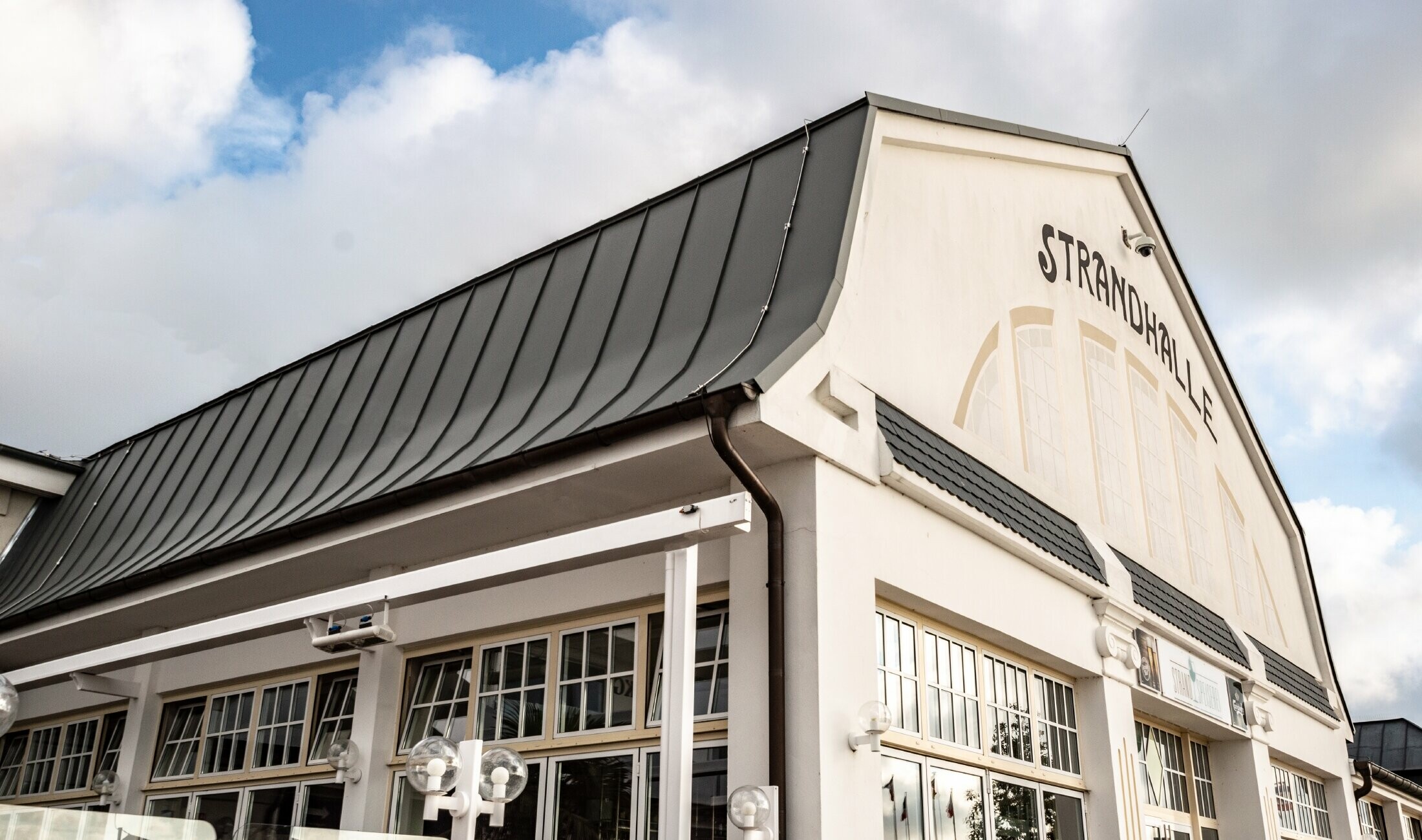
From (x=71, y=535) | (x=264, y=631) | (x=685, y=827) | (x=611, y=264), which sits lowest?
(x=685, y=827)

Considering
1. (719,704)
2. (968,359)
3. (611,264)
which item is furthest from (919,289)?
(719,704)

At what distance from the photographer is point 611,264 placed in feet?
32.2

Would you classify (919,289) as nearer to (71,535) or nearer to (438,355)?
(438,355)

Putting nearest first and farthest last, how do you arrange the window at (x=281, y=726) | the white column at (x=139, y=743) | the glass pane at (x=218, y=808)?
1. the window at (x=281, y=726)
2. the glass pane at (x=218, y=808)
3. the white column at (x=139, y=743)

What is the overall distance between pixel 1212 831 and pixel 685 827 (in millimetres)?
9161

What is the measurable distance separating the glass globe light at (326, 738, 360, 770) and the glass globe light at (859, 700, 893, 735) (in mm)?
4294

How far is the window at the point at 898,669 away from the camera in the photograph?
7.77 meters

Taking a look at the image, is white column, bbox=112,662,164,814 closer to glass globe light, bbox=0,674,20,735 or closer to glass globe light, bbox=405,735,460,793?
glass globe light, bbox=0,674,20,735

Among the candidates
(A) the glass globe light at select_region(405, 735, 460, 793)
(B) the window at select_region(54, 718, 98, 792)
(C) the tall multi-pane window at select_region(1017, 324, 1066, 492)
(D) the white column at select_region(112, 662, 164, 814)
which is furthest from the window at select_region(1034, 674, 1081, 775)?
(B) the window at select_region(54, 718, 98, 792)

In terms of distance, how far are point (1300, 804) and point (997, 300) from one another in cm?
897

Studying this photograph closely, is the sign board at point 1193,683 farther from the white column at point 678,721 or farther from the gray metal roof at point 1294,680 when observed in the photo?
the white column at point 678,721

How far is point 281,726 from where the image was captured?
10297 mm

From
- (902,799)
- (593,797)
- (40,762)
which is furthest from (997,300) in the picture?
(40,762)

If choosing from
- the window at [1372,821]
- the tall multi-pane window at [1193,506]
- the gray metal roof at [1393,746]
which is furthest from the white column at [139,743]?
the gray metal roof at [1393,746]
